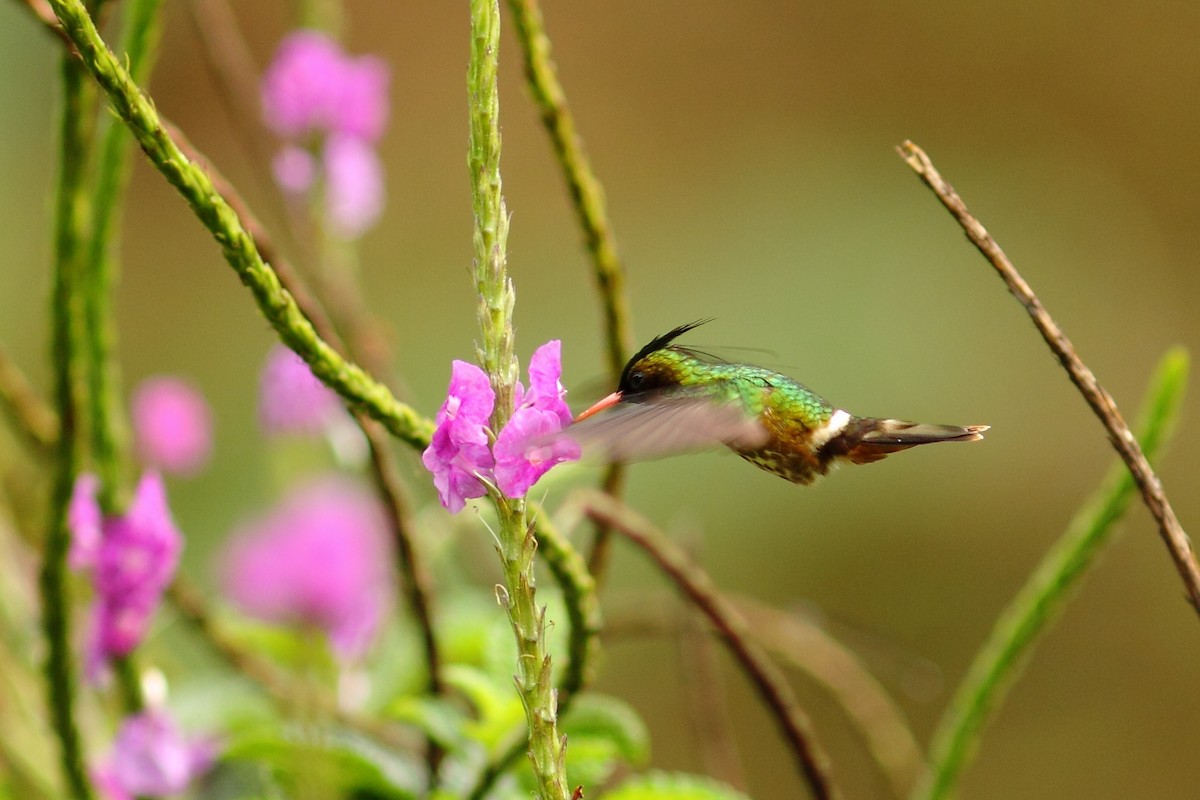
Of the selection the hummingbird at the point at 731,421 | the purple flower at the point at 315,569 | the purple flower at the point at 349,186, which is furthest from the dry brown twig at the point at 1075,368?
the purple flower at the point at 349,186

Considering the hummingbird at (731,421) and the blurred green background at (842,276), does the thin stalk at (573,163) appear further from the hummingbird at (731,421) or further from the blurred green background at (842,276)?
the blurred green background at (842,276)

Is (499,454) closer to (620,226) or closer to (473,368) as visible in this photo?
(473,368)

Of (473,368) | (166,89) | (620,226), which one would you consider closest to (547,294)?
(620,226)

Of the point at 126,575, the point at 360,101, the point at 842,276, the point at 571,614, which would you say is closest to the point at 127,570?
the point at 126,575

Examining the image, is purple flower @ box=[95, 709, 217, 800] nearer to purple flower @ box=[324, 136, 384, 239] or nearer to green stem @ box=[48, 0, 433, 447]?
green stem @ box=[48, 0, 433, 447]

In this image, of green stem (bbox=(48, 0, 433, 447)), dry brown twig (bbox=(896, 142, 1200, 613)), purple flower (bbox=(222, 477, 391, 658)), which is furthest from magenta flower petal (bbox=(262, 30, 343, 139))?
dry brown twig (bbox=(896, 142, 1200, 613))

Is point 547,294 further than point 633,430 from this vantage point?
Yes
